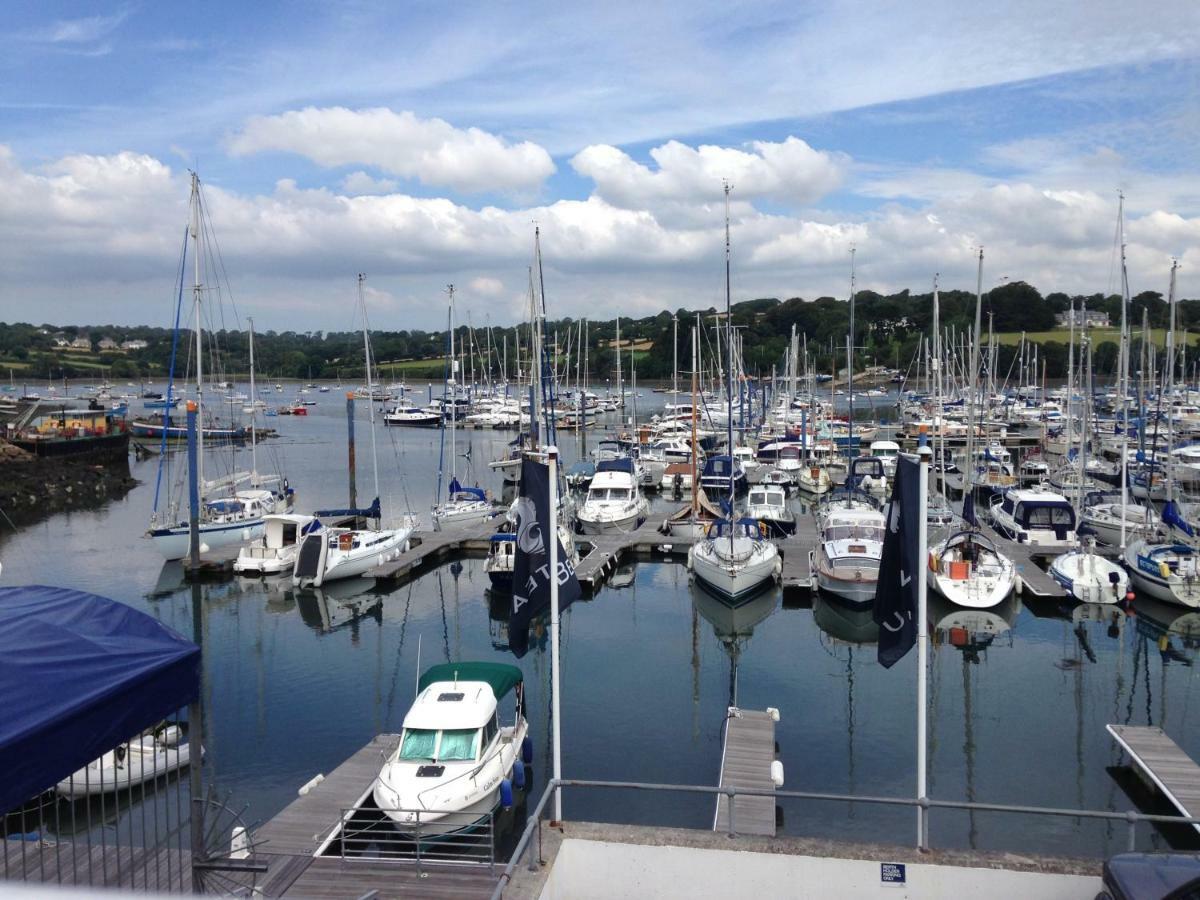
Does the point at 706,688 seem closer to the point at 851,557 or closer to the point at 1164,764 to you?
the point at 851,557

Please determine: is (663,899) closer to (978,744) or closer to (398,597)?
(978,744)

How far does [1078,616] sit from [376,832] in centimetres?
2636

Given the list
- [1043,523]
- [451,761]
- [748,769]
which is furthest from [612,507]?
[451,761]

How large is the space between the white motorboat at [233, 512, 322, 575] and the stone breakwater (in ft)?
82.5

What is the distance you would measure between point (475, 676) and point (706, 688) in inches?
344

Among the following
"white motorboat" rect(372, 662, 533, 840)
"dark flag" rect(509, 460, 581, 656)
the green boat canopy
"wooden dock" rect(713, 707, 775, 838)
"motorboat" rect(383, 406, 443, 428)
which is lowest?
"wooden dock" rect(713, 707, 775, 838)

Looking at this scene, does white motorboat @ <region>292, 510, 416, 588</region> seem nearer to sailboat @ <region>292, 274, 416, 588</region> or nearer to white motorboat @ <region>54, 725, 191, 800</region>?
sailboat @ <region>292, 274, 416, 588</region>

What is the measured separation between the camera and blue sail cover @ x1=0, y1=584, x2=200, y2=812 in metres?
6.61

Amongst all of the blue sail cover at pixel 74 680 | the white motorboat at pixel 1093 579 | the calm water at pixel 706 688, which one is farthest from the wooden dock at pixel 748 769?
the white motorboat at pixel 1093 579

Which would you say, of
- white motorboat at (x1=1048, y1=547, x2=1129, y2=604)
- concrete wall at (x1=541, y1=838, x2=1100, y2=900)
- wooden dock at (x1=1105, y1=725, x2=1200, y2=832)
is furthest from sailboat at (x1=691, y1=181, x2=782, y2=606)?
concrete wall at (x1=541, y1=838, x2=1100, y2=900)

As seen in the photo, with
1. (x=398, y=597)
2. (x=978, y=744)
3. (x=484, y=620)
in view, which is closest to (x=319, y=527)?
(x=398, y=597)

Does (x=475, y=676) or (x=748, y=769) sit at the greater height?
(x=475, y=676)

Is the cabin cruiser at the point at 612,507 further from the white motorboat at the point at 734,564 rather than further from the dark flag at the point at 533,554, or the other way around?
the dark flag at the point at 533,554

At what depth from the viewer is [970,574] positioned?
3181cm
